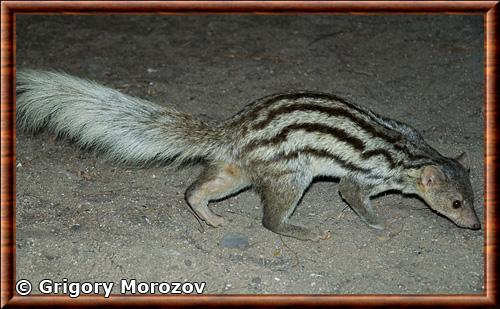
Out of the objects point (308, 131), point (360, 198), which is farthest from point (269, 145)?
point (360, 198)

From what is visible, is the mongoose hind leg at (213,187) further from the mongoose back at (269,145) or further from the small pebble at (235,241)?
the small pebble at (235,241)

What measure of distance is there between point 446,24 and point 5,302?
699 centimetres

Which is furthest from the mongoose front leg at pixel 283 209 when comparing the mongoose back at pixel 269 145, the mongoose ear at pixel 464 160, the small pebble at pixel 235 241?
the mongoose ear at pixel 464 160

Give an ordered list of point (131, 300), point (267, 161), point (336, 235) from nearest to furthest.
Answer: point (131, 300)
point (267, 161)
point (336, 235)

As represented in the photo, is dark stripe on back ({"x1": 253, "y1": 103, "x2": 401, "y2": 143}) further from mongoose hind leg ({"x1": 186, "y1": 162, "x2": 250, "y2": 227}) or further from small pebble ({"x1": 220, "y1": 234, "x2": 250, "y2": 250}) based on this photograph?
small pebble ({"x1": 220, "y1": 234, "x2": 250, "y2": 250})

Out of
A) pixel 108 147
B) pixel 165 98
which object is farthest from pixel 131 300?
pixel 165 98

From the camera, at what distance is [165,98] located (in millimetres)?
7422

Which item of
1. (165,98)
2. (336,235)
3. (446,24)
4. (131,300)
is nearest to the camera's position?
(131,300)

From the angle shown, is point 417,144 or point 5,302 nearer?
point 5,302

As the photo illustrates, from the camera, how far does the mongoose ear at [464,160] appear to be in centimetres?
594

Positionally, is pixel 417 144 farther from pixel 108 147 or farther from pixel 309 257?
pixel 108 147

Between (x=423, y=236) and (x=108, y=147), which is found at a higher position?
(x=108, y=147)

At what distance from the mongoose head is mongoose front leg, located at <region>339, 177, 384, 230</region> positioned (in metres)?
0.48

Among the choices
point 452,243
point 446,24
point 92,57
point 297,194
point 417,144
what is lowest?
point 452,243
